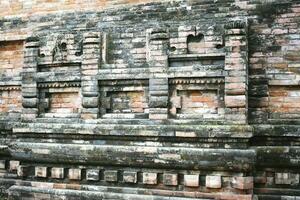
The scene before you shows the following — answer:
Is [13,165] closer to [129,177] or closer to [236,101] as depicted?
[129,177]

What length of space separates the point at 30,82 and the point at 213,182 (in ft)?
13.9

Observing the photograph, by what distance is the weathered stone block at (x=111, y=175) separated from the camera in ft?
26.3

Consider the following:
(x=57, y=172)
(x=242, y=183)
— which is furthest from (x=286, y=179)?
(x=57, y=172)

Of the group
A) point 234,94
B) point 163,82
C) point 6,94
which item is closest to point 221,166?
point 234,94

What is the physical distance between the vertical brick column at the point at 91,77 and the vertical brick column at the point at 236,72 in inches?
98.1

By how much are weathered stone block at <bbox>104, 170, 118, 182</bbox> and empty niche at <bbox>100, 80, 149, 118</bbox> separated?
1052 mm

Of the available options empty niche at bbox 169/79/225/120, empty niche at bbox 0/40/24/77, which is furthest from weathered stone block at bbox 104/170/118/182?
empty niche at bbox 0/40/24/77

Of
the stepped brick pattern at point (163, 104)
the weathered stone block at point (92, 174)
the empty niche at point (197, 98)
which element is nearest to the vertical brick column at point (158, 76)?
the stepped brick pattern at point (163, 104)

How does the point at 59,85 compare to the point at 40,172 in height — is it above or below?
above

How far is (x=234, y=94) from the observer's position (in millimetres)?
7480

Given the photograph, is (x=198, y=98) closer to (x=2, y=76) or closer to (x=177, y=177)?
(x=177, y=177)

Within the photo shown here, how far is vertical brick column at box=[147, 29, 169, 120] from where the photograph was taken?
794 cm

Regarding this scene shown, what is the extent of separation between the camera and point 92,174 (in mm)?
8180

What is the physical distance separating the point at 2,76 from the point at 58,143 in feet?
8.00
